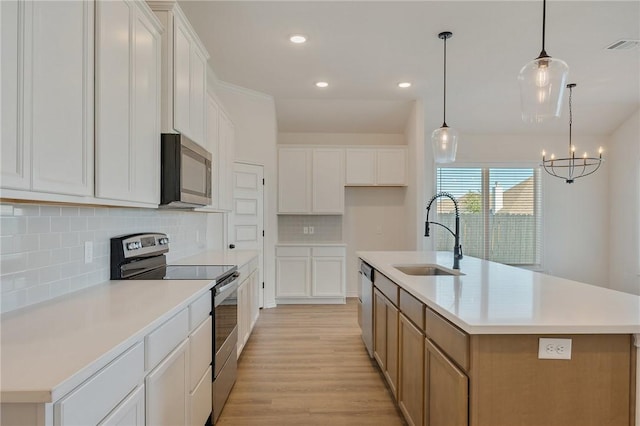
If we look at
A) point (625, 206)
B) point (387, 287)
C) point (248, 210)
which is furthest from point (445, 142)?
point (625, 206)

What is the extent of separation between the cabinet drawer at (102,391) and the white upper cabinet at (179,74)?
1.52 meters

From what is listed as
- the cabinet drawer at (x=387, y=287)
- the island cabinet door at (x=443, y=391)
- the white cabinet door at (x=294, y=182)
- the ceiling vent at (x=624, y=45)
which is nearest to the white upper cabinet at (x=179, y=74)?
the cabinet drawer at (x=387, y=287)

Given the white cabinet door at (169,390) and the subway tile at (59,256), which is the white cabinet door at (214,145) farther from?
the white cabinet door at (169,390)

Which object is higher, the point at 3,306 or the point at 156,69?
the point at 156,69

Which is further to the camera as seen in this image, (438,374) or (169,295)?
(169,295)

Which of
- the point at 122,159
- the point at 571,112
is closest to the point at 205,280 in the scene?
the point at 122,159

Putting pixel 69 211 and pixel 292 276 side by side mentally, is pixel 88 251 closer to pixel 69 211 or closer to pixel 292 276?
pixel 69 211

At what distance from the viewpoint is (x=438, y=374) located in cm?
168

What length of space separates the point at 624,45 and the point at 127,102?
450 cm

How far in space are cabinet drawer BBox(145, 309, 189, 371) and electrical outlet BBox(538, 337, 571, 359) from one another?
1.44 m

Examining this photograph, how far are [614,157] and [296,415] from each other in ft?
22.0

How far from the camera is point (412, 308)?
2.10 m

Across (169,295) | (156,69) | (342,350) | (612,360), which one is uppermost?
(156,69)

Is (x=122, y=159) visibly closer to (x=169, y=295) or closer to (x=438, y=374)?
(x=169, y=295)
